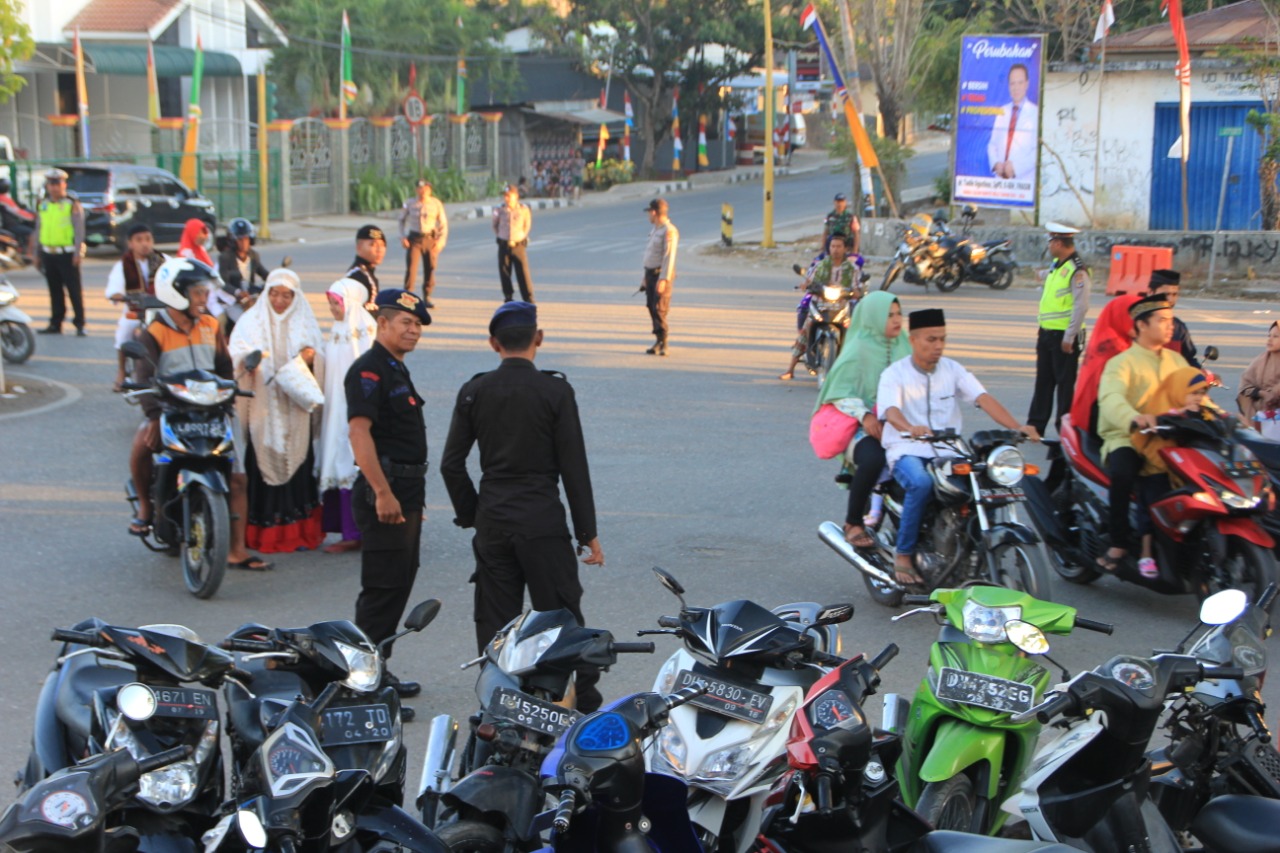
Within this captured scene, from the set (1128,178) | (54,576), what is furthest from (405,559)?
(1128,178)

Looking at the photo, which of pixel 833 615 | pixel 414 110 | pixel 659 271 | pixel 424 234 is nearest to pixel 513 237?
pixel 424 234

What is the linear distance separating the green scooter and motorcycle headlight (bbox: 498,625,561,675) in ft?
3.98

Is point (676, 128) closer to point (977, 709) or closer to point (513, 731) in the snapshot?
point (977, 709)

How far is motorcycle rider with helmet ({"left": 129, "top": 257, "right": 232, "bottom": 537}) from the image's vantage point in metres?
7.84

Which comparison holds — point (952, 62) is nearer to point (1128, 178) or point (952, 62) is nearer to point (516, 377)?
point (1128, 178)

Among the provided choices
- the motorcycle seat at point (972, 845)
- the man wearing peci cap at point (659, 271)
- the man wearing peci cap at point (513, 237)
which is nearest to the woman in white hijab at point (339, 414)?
the motorcycle seat at point (972, 845)

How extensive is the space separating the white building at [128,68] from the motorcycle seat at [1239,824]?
3793 centimetres

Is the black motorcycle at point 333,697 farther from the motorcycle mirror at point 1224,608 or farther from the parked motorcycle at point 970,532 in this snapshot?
the parked motorcycle at point 970,532

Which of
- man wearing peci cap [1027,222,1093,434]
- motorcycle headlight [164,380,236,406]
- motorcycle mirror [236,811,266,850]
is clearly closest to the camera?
motorcycle mirror [236,811,266,850]

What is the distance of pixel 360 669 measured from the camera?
4.11 metres

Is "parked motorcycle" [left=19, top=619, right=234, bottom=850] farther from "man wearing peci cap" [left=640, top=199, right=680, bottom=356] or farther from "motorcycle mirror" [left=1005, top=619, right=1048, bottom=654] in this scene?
"man wearing peci cap" [left=640, top=199, right=680, bottom=356]

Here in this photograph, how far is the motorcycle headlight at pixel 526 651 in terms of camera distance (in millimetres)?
4273

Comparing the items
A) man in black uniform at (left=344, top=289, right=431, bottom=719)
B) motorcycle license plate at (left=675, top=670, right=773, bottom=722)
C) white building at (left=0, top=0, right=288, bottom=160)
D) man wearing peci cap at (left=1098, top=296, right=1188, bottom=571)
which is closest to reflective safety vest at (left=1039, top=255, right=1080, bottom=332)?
man wearing peci cap at (left=1098, top=296, right=1188, bottom=571)

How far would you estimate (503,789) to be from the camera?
13.1 feet
